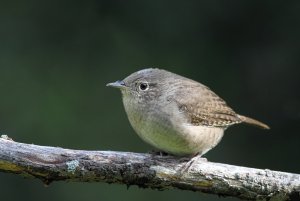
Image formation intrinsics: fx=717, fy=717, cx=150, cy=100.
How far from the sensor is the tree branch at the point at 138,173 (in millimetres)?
5258

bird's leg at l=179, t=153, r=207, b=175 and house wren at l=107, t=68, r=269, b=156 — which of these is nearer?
bird's leg at l=179, t=153, r=207, b=175

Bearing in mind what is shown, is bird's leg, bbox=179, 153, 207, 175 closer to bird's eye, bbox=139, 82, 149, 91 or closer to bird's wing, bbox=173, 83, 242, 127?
bird's wing, bbox=173, 83, 242, 127

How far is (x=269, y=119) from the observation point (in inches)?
324

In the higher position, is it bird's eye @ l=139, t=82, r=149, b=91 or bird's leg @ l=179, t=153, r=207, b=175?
bird's eye @ l=139, t=82, r=149, b=91

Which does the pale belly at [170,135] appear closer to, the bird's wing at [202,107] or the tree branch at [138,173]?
the bird's wing at [202,107]

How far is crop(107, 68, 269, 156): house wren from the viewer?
5.81m

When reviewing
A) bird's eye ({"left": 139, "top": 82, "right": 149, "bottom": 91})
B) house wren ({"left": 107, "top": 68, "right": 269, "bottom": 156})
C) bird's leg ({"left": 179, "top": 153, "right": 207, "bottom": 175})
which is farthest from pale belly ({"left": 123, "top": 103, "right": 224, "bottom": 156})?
bird's eye ({"left": 139, "top": 82, "right": 149, "bottom": 91})

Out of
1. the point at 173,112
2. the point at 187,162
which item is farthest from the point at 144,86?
the point at 187,162

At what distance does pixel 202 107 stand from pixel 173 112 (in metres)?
0.45

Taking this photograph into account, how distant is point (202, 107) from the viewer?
628 centimetres

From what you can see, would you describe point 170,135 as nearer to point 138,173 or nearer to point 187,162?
point 187,162

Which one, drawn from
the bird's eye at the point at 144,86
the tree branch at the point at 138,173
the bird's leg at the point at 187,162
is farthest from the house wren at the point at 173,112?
the tree branch at the point at 138,173

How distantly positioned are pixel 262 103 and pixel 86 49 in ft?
7.32

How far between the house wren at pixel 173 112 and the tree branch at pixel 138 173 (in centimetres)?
38
